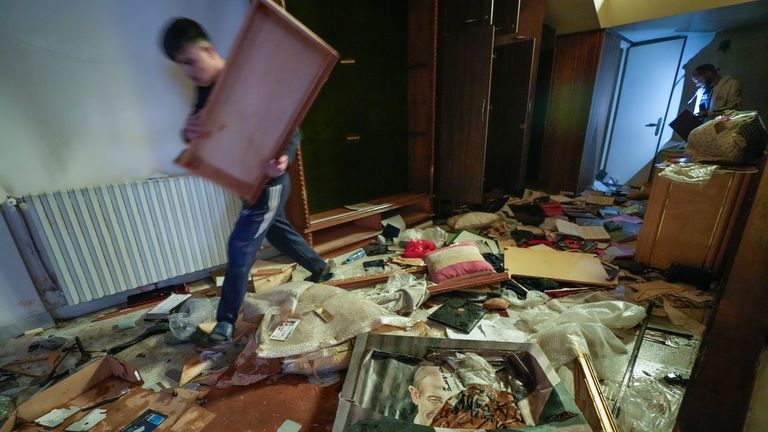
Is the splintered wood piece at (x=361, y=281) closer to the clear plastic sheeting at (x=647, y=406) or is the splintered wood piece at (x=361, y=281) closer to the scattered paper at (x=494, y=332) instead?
the scattered paper at (x=494, y=332)

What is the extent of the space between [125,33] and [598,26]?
4407 millimetres

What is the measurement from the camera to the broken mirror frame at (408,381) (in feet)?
3.05

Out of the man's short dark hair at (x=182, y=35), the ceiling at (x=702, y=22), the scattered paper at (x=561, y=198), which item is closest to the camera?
the man's short dark hair at (x=182, y=35)

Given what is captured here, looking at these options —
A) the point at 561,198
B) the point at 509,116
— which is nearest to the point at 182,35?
the point at 509,116

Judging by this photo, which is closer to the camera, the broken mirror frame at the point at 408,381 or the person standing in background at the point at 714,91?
the broken mirror frame at the point at 408,381

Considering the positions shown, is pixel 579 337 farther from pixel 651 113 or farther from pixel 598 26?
pixel 651 113

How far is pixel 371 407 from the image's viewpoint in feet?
3.73

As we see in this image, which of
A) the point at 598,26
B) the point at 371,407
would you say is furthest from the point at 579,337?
the point at 598,26

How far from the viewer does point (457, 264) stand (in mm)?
1982

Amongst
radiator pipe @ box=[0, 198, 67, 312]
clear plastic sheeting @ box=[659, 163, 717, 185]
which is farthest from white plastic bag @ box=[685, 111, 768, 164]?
radiator pipe @ box=[0, 198, 67, 312]

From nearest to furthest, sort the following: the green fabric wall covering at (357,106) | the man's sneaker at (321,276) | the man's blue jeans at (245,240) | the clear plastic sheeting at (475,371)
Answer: the clear plastic sheeting at (475,371)
the man's blue jeans at (245,240)
the man's sneaker at (321,276)
the green fabric wall covering at (357,106)

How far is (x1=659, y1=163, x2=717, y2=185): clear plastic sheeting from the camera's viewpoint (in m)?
1.89

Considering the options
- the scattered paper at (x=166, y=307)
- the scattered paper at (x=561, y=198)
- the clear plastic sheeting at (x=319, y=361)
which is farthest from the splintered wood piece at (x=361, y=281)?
the scattered paper at (x=561, y=198)

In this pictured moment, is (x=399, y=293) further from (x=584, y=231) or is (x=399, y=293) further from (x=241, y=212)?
(x=584, y=231)
